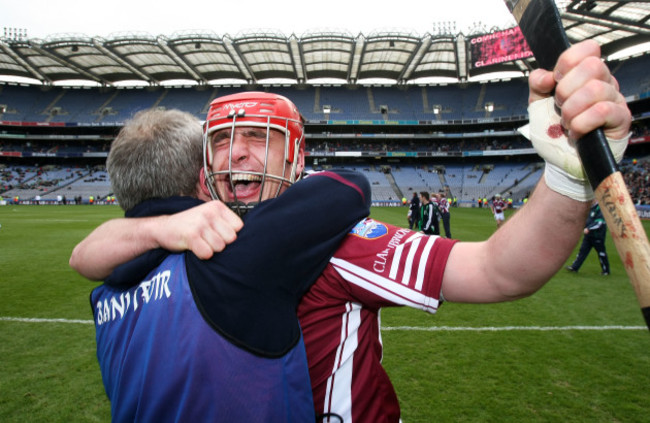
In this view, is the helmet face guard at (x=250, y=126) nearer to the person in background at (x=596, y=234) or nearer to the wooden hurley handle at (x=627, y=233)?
the wooden hurley handle at (x=627, y=233)

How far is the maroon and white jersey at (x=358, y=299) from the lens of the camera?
52.4 inches

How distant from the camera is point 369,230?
4.67ft

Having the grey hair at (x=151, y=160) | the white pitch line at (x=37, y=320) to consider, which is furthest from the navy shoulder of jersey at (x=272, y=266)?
the white pitch line at (x=37, y=320)

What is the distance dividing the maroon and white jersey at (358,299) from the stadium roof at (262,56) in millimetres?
35123

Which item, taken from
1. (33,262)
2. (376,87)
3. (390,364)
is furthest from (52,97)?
(390,364)

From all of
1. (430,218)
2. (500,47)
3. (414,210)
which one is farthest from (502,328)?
(500,47)

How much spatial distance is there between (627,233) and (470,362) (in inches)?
174

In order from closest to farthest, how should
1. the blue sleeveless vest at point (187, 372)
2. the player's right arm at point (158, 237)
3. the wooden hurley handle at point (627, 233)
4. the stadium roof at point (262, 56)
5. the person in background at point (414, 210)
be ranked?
the wooden hurley handle at point (627, 233) < the blue sleeveless vest at point (187, 372) < the player's right arm at point (158, 237) < the person in background at point (414, 210) < the stadium roof at point (262, 56)

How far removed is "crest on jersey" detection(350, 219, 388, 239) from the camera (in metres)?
1.41

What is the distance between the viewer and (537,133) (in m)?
1.10

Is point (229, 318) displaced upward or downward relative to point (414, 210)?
upward

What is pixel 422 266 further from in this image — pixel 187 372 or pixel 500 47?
pixel 500 47

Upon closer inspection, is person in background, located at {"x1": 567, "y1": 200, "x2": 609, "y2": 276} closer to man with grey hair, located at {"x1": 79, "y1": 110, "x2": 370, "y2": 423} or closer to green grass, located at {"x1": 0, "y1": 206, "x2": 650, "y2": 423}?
green grass, located at {"x1": 0, "y1": 206, "x2": 650, "y2": 423}

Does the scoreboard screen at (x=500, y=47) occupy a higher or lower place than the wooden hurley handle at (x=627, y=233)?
higher
